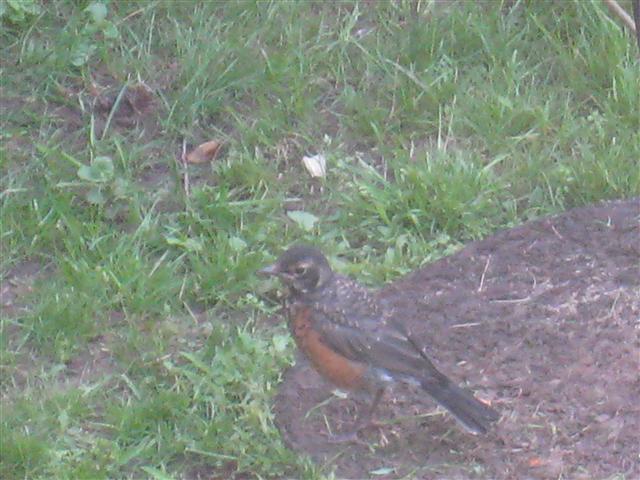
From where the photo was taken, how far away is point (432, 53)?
311 inches

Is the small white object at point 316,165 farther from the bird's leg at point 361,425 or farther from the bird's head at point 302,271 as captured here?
the bird's leg at point 361,425

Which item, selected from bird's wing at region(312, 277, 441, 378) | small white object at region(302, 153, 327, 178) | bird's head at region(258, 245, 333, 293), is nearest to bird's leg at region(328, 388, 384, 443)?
bird's wing at region(312, 277, 441, 378)

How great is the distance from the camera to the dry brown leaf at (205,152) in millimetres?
7402

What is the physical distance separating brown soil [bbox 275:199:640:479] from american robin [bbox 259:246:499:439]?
0.57ft

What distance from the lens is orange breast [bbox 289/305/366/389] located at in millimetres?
5652

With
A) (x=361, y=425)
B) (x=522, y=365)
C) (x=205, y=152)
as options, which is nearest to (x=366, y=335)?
(x=361, y=425)

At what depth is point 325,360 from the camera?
567 cm

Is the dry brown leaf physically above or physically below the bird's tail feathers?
below

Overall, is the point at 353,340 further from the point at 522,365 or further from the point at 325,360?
the point at 522,365

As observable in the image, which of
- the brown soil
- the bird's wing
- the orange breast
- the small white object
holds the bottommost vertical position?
the small white object

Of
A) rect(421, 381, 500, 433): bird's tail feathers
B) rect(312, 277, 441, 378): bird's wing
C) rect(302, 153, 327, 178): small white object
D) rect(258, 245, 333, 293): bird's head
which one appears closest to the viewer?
rect(421, 381, 500, 433): bird's tail feathers

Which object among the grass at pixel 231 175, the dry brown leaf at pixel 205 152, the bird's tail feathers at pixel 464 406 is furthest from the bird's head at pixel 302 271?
the dry brown leaf at pixel 205 152

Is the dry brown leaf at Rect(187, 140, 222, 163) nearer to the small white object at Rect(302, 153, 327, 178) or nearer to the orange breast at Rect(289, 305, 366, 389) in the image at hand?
the small white object at Rect(302, 153, 327, 178)

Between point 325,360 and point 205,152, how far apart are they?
2044mm
